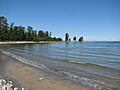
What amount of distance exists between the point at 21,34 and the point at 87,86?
118 m

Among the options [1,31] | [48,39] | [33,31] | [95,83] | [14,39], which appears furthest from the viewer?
[48,39]

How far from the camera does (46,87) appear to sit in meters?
10.5

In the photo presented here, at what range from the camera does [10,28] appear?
120125mm

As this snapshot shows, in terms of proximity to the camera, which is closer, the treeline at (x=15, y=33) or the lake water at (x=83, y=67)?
the lake water at (x=83, y=67)

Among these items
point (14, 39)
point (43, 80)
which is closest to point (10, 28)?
point (14, 39)

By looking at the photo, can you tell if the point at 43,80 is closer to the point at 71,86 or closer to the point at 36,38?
the point at 71,86

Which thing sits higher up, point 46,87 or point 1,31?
point 1,31

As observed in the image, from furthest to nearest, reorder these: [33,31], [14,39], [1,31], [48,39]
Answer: [48,39] < [33,31] < [14,39] < [1,31]

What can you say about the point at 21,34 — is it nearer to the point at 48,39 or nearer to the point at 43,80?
the point at 48,39

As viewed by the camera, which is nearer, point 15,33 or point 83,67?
point 83,67

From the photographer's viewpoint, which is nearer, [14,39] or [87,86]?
[87,86]

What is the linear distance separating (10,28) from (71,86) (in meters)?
115

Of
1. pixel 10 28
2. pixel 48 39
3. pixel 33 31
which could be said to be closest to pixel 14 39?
pixel 10 28

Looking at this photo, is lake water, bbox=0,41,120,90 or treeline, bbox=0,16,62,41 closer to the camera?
lake water, bbox=0,41,120,90
